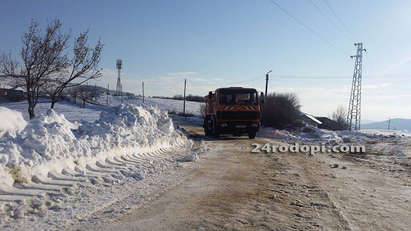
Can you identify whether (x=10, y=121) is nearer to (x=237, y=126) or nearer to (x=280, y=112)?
(x=237, y=126)

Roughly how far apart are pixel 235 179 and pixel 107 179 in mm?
2902

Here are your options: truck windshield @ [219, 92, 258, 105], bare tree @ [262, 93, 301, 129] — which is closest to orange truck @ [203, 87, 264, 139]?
truck windshield @ [219, 92, 258, 105]

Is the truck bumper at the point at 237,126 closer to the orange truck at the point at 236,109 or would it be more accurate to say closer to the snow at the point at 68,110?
the orange truck at the point at 236,109

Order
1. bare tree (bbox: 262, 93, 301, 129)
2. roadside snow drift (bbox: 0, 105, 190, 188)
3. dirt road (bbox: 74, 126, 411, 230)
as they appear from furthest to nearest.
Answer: bare tree (bbox: 262, 93, 301, 129) → roadside snow drift (bbox: 0, 105, 190, 188) → dirt road (bbox: 74, 126, 411, 230)

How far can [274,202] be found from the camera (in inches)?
225

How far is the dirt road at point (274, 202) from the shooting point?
453cm

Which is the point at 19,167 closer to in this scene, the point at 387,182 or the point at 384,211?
the point at 384,211

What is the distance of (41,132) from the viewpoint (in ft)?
22.6

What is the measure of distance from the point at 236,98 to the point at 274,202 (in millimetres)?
14066

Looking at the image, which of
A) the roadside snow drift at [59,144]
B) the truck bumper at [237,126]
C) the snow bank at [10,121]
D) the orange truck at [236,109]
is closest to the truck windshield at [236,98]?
the orange truck at [236,109]

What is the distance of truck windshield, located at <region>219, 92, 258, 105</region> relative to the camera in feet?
64.0

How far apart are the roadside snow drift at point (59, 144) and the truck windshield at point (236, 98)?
25.0 ft

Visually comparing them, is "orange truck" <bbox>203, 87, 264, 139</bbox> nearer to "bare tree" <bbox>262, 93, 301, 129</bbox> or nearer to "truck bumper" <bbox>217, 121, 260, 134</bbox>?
"truck bumper" <bbox>217, 121, 260, 134</bbox>

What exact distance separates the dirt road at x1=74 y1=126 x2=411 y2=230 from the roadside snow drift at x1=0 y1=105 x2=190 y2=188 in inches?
82.6
